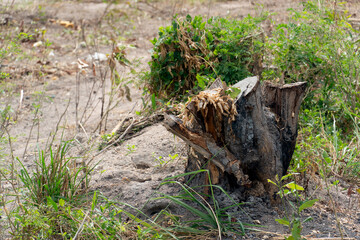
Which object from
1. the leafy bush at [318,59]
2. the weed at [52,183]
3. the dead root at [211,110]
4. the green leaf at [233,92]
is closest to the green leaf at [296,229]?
the dead root at [211,110]

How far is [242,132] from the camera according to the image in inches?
106

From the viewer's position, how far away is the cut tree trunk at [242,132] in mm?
2645

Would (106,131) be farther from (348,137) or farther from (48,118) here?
(348,137)

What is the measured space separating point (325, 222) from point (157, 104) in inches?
81.5

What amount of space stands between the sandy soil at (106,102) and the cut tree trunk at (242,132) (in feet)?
0.62

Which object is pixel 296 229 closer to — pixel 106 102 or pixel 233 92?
pixel 233 92

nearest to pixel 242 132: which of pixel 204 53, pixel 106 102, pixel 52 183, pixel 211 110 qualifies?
pixel 211 110

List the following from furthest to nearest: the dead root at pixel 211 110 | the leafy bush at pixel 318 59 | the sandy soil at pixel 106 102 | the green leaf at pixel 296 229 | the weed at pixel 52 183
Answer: the leafy bush at pixel 318 59
the sandy soil at pixel 106 102
the weed at pixel 52 183
the dead root at pixel 211 110
the green leaf at pixel 296 229

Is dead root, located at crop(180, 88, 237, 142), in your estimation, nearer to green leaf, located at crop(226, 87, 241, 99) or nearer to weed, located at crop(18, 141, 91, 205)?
green leaf, located at crop(226, 87, 241, 99)

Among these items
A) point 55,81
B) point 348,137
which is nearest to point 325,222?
point 348,137

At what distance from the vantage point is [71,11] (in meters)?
9.86

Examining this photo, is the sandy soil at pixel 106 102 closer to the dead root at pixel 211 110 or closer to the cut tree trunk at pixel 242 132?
the cut tree trunk at pixel 242 132

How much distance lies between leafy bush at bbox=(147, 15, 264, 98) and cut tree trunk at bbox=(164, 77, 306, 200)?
102 centimetres

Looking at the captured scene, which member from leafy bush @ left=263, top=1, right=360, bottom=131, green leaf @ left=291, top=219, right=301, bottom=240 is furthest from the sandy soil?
leafy bush @ left=263, top=1, right=360, bottom=131
